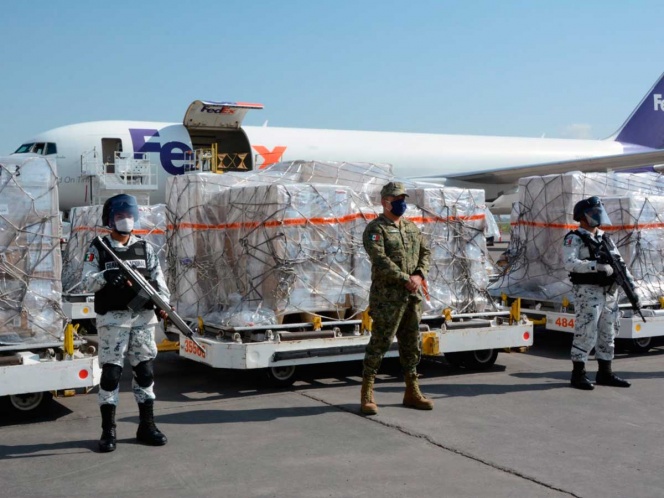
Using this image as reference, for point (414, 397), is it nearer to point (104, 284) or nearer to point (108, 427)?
point (108, 427)

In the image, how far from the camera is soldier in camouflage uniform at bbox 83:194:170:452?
18.5 ft

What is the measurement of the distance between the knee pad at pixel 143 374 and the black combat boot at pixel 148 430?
0.14 metres

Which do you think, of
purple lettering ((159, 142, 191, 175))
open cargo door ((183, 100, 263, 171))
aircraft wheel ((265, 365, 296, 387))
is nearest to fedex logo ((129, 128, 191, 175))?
purple lettering ((159, 142, 191, 175))

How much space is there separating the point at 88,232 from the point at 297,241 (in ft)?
20.5

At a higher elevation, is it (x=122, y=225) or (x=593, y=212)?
(x=593, y=212)

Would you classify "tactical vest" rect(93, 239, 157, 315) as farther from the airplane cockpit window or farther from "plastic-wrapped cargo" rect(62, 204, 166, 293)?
the airplane cockpit window

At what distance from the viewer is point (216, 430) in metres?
6.22

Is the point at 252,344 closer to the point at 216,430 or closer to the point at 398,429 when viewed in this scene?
the point at 216,430

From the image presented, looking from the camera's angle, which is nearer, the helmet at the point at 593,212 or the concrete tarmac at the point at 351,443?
the concrete tarmac at the point at 351,443

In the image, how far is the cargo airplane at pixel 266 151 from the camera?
21.3 m

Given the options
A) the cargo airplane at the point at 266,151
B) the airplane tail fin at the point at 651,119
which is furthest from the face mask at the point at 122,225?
the airplane tail fin at the point at 651,119

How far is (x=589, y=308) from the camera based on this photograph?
8000mm

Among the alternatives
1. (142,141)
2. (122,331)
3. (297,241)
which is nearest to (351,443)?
(122,331)

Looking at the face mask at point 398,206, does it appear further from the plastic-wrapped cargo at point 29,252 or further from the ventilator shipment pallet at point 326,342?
the plastic-wrapped cargo at point 29,252
